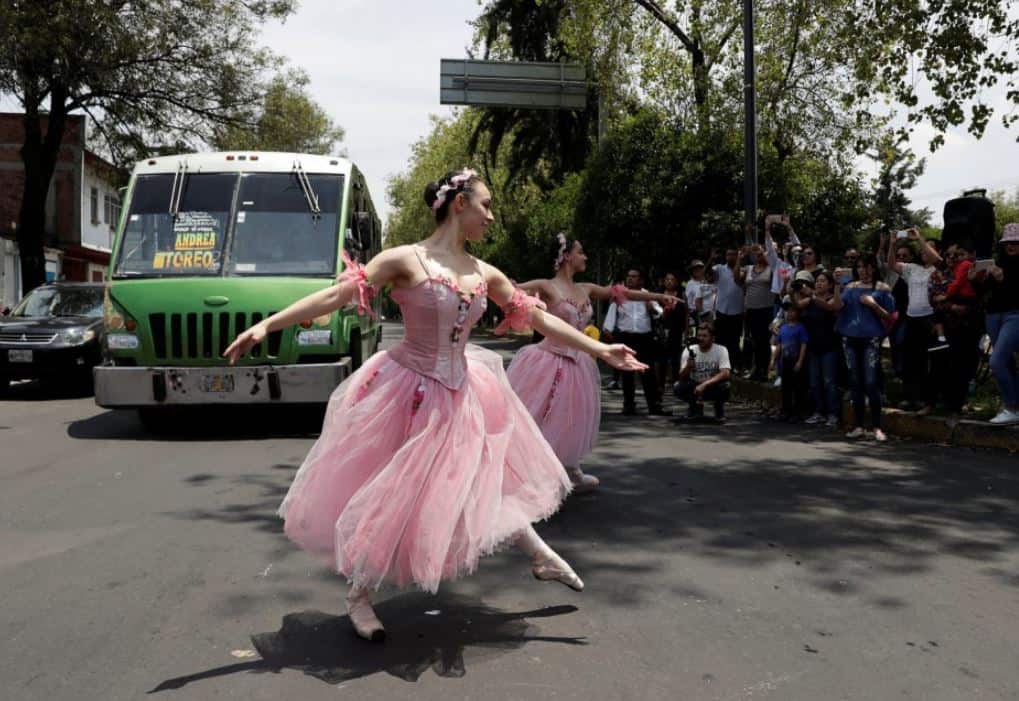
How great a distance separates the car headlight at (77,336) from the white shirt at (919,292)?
11.7m

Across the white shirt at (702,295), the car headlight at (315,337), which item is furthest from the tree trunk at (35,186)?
the car headlight at (315,337)

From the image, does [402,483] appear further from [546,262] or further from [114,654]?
[546,262]

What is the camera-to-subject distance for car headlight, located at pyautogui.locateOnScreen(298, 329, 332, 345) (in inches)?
410

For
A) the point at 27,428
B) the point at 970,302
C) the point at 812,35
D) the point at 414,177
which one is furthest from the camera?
the point at 414,177

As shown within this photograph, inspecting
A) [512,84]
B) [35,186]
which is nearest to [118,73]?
[35,186]

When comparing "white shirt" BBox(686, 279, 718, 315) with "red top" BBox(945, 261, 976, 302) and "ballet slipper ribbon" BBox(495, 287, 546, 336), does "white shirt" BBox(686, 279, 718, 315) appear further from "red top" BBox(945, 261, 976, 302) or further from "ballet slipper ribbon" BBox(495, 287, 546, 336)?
"ballet slipper ribbon" BBox(495, 287, 546, 336)

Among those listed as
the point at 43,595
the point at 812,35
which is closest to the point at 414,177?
the point at 812,35

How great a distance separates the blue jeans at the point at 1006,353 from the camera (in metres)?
9.84

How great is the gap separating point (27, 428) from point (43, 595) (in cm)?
758

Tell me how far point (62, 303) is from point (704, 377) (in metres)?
10.8

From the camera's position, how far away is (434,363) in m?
4.47

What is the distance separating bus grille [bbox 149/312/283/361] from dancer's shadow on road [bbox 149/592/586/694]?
19.7 feet

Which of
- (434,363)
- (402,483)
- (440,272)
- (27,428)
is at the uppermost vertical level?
(440,272)

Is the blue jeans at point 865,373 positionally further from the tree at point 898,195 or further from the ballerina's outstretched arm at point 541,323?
the tree at point 898,195
